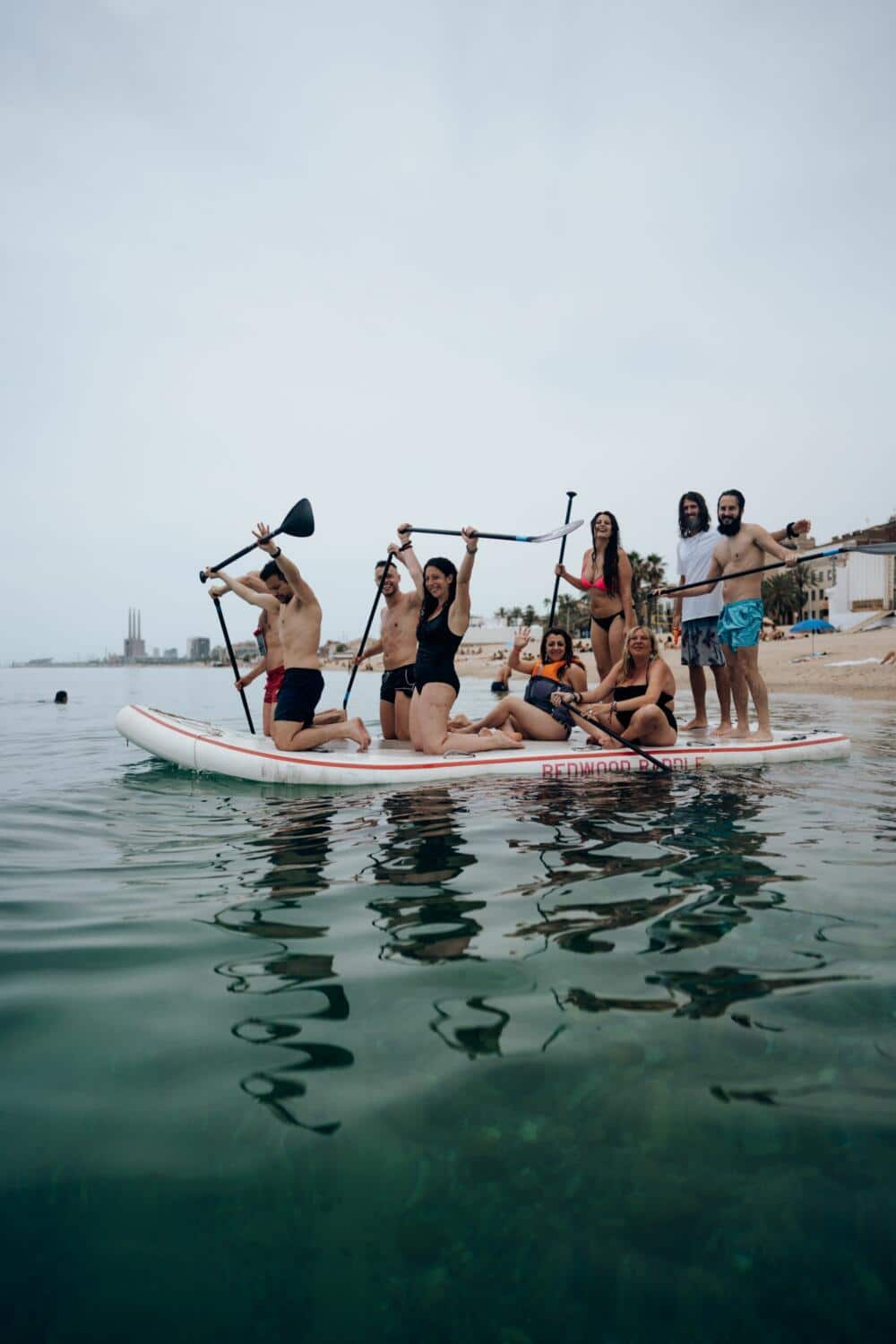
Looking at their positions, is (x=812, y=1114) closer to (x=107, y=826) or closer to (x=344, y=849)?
(x=344, y=849)

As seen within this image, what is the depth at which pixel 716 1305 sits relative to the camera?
1573mm

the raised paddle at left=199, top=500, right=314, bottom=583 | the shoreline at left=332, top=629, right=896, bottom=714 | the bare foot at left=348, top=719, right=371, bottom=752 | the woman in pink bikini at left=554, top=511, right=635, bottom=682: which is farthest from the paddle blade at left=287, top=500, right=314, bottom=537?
the shoreline at left=332, top=629, right=896, bottom=714

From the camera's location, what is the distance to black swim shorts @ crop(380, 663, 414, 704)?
893 centimetres

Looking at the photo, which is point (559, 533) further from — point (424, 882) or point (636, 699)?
point (424, 882)

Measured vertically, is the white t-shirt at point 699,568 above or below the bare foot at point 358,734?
above

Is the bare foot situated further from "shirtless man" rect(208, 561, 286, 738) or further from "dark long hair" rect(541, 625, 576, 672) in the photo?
"dark long hair" rect(541, 625, 576, 672)

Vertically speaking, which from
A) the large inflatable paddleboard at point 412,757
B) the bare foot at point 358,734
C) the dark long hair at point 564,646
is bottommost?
the large inflatable paddleboard at point 412,757

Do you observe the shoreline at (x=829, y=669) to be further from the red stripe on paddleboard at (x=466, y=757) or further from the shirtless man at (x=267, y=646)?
the shirtless man at (x=267, y=646)

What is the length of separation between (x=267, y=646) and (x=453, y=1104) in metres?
8.08

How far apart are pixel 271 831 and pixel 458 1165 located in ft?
13.2

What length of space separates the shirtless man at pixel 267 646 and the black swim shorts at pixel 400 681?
951 millimetres

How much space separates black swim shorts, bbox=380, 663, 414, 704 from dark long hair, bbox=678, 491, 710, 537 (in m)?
3.68

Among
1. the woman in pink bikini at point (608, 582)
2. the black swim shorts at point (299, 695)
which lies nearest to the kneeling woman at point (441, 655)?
the black swim shorts at point (299, 695)

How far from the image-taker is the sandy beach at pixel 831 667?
25484mm
